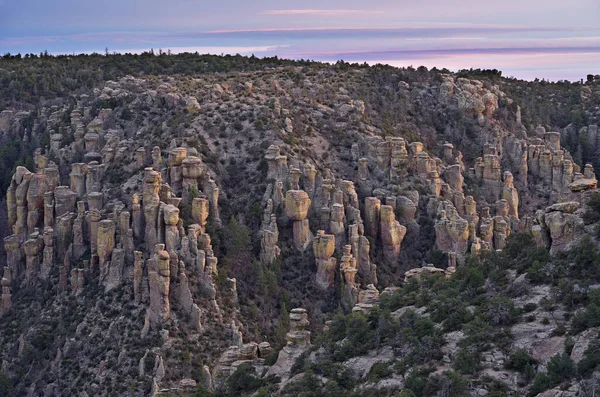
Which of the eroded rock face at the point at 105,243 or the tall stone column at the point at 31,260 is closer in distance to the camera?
the eroded rock face at the point at 105,243

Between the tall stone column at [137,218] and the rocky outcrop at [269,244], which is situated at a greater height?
the tall stone column at [137,218]

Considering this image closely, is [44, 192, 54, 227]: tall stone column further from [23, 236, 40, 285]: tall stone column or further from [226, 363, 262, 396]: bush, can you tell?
[226, 363, 262, 396]: bush

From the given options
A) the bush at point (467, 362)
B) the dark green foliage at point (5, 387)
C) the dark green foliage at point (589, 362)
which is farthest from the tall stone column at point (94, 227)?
the dark green foliage at point (589, 362)

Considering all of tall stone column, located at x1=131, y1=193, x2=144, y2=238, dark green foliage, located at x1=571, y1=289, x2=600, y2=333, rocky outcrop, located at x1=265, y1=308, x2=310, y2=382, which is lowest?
rocky outcrop, located at x1=265, y1=308, x2=310, y2=382

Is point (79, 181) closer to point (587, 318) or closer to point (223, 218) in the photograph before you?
point (223, 218)

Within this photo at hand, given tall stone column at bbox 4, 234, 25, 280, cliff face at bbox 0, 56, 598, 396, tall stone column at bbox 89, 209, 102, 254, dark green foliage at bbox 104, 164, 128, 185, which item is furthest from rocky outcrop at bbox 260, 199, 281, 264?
tall stone column at bbox 4, 234, 25, 280

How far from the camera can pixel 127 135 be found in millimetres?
86812

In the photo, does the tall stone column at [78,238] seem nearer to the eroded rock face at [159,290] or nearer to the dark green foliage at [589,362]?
the eroded rock face at [159,290]

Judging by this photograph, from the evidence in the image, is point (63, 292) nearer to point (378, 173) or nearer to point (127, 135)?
point (127, 135)

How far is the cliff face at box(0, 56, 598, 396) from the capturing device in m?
66.9

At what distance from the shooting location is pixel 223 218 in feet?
252

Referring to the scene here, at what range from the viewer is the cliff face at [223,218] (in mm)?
66938

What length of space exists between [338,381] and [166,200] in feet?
112

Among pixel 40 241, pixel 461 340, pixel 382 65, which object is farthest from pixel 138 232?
pixel 382 65
